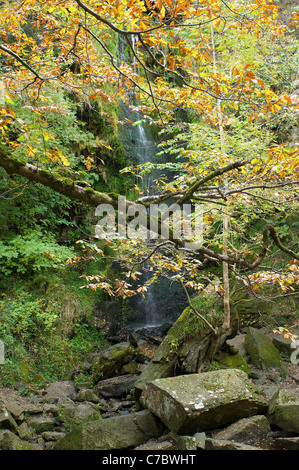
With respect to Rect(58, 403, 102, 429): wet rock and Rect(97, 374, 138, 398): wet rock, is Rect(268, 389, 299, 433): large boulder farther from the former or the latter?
Rect(97, 374, 138, 398): wet rock

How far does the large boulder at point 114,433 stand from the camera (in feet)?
11.9

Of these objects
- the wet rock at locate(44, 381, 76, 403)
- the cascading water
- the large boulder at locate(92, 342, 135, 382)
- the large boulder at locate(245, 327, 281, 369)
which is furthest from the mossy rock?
the cascading water

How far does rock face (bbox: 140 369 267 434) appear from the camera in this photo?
3.74 meters

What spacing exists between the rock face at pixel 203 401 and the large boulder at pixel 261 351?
201 cm

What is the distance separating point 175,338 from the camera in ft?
18.4

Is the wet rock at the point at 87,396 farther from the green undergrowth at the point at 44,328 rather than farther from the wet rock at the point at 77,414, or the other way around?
the green undergrowth at the point at 44,328

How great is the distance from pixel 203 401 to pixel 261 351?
287 cm

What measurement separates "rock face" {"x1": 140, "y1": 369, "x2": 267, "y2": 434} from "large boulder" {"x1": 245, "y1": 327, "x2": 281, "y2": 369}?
201cm

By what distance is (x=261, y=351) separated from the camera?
20.1ft

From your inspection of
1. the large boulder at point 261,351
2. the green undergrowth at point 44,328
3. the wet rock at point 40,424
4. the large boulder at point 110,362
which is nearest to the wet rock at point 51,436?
the wet rock at point 40,424

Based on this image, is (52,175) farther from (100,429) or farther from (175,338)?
(175,338)

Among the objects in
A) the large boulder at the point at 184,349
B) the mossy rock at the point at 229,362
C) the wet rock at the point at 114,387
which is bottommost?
the wet rock at the point at 114,387
